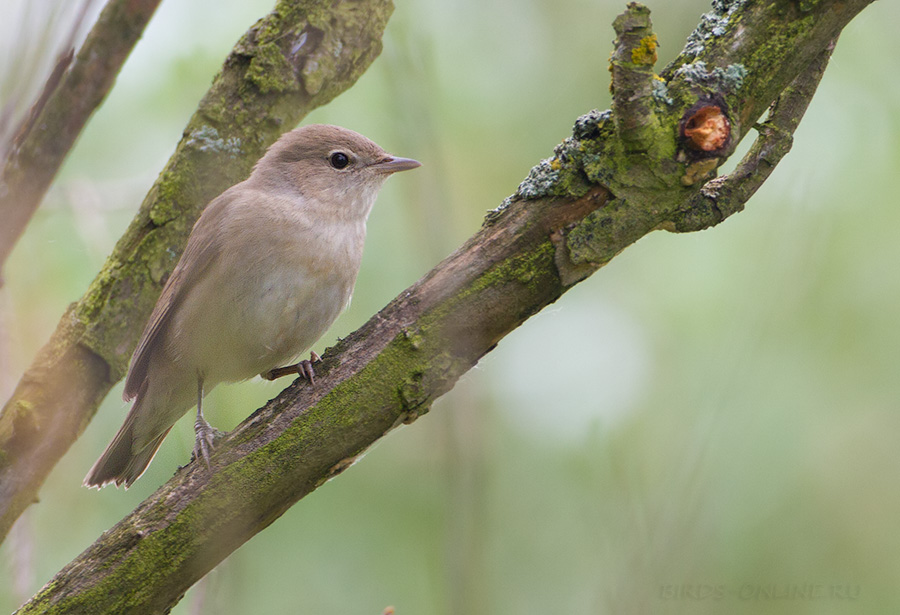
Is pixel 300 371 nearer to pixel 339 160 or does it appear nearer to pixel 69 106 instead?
pixel 69 106

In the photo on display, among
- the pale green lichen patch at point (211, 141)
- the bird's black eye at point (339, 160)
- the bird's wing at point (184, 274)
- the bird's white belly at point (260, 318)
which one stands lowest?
the bird's white belly at point (260, 318)

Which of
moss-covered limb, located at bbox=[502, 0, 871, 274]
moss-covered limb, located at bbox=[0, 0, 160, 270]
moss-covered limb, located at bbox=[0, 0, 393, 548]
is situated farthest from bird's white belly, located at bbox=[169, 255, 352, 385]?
moss-covered limb, located at bbox=[502, 0, 871, 274]

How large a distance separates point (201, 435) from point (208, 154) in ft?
4.55

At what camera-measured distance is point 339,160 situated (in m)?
5.04

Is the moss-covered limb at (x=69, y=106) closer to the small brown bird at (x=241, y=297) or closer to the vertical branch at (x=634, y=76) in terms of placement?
the small brown bird at (x=241, y=297)

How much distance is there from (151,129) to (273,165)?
2.04m

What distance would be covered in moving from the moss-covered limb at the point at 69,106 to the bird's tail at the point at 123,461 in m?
1.78

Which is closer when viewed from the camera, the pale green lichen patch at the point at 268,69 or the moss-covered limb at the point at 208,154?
the moss-covered limb at the point at 208,154

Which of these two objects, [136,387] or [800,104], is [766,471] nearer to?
[800,104]

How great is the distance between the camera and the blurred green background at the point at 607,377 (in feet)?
16.9

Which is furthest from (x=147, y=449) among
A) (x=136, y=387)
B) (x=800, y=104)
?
(x=800, y=104)

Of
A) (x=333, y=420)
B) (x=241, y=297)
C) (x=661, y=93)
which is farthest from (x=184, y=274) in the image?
(x=661, y=93)

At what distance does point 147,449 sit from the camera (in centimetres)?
476

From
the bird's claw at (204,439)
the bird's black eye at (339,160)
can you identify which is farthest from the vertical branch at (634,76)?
the bird's black eye at (339,160)
